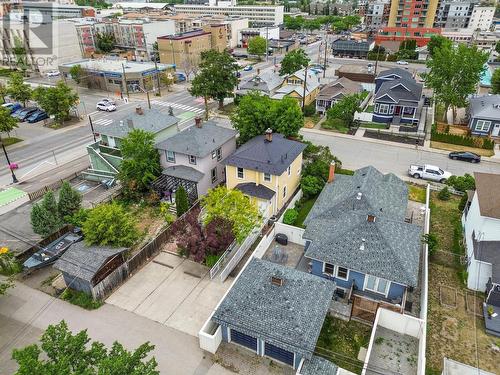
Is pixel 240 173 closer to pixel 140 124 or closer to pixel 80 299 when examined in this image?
pixel 140 124

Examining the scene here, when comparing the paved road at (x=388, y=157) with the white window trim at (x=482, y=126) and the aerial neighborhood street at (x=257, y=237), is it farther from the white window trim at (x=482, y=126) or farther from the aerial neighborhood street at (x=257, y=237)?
the white window trim at (x=482, y=126)

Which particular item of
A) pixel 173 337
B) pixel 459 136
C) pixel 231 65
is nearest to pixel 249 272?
pixel 173 337

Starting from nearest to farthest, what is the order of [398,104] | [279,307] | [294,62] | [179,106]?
[279,307] → [398,104] → [179,106] → [294,62]

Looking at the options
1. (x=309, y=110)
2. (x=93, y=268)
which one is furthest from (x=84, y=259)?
(x=309, y=110)

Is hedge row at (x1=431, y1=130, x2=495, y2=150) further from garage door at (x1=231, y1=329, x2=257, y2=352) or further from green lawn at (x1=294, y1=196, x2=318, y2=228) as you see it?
garage door at (x1=231, y1=329, x2=257, y2=352)

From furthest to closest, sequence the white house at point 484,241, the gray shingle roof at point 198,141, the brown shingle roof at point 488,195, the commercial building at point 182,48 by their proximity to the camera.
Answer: the commercial building at point 182,48 < the gray shingle roof at point 198,141 < the brown shingle roof at point 488,195 < the white house at point 484,241

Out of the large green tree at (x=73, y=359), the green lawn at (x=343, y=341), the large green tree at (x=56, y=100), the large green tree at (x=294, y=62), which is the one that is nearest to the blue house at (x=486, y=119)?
the large green tree at (x=294, y=62)
